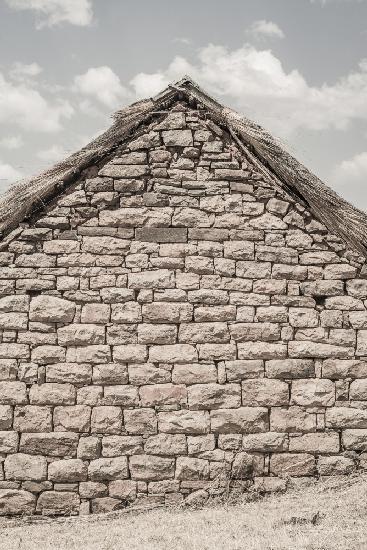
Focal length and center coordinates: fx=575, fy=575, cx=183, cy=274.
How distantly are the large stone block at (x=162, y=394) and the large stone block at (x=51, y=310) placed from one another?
0.96m

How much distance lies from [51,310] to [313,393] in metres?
2.52

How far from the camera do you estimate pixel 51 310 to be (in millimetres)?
5270

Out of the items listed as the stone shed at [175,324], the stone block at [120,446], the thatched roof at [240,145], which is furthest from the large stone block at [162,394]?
the thatched roof at [240,145]

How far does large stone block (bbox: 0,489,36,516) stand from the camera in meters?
5.07

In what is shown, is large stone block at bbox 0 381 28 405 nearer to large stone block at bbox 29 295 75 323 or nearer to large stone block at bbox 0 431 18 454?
large stone block at bbox 0 431 18 454

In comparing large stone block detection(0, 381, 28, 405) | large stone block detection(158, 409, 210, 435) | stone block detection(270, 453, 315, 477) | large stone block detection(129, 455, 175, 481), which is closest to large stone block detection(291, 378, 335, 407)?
stone block detection(270, 453, 315, 477)

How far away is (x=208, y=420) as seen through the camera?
204 inches

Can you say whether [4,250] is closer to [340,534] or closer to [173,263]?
[173,263]

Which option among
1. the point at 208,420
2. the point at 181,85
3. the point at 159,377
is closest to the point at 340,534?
the point at 208,420

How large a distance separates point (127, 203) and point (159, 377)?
1669mm

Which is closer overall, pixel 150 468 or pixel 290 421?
pixel 150 468

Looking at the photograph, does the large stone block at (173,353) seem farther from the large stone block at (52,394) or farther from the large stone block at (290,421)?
the large stone block at (290,421)

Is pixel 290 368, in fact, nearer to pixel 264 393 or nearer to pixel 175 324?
pixel 264 393

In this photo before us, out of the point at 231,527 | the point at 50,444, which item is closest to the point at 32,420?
the point at 50,444
